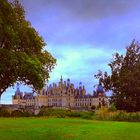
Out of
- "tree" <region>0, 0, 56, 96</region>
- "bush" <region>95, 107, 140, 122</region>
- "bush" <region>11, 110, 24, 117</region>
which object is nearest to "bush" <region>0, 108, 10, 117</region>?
"bush" <region>11, 110, 24, 117</region>

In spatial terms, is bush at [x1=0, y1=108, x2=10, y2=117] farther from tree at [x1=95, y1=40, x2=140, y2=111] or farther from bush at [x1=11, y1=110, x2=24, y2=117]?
tree at [x1=95, y1=40, x2=140, y2=111]

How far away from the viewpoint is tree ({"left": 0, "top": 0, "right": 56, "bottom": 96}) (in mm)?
53531

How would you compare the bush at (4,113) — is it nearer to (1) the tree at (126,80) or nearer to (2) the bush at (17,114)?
(2) the bush at (17,114)

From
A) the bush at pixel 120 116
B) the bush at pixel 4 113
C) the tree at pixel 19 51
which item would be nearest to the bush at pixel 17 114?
the bush at pixel 4 113

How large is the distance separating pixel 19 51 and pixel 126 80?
1410 cm

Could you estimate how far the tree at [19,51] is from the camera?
53.5 meters

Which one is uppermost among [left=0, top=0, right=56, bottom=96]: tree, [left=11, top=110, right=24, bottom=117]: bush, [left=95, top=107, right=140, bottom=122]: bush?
[left=0, top=0, right=56, bottom=96]: tree

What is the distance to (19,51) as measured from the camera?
187 feet

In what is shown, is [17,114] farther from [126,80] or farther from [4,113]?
[126,80]

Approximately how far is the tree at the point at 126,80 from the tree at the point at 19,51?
883 centimetres

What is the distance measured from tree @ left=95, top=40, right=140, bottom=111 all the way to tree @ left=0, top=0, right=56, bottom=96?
29.0 ft

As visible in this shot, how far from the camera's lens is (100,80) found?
6550cm

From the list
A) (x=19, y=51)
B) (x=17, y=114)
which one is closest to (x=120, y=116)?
(x=17, y=114)

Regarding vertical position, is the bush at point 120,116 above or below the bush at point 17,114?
below
